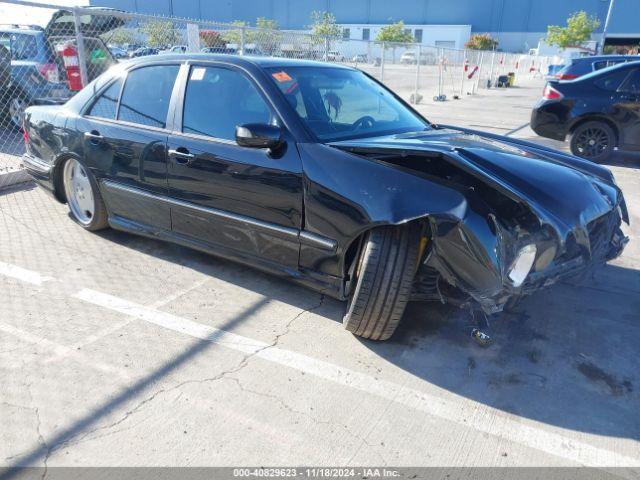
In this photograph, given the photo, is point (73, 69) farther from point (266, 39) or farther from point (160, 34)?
point (266, 39)


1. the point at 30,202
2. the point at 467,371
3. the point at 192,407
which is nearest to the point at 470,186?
the point at 467,371

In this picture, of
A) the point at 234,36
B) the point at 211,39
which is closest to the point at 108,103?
the point at 234,36

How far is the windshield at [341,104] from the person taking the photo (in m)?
3.41

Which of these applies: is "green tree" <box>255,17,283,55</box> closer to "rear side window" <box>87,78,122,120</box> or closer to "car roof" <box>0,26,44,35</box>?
"car roof" <box>0,26,44,35</box>

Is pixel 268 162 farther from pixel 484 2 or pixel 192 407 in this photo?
pixel 484 2

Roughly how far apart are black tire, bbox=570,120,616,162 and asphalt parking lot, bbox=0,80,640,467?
4.96 m

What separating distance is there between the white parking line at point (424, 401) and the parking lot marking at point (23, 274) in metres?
0.87

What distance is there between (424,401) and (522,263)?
0.89 m

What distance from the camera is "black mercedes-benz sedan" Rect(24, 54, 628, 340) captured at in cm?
269

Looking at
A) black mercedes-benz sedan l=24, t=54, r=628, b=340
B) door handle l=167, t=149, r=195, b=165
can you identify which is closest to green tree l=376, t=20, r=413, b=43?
black mercedes-benz sedan l=24, t=54, r=628, b=340

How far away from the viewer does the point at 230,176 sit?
11.2 ft

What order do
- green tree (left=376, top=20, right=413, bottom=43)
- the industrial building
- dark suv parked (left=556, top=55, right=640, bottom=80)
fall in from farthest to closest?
the industrial building < green tree (left=376, top=20, right=413, bottom=43) < dark suv parked (left=556, top=55, right=640, bottom=80)

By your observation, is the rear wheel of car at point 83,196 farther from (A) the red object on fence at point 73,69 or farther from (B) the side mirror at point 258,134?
(A) the red object on fence at point 73,69

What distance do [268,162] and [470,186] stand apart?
127cm
